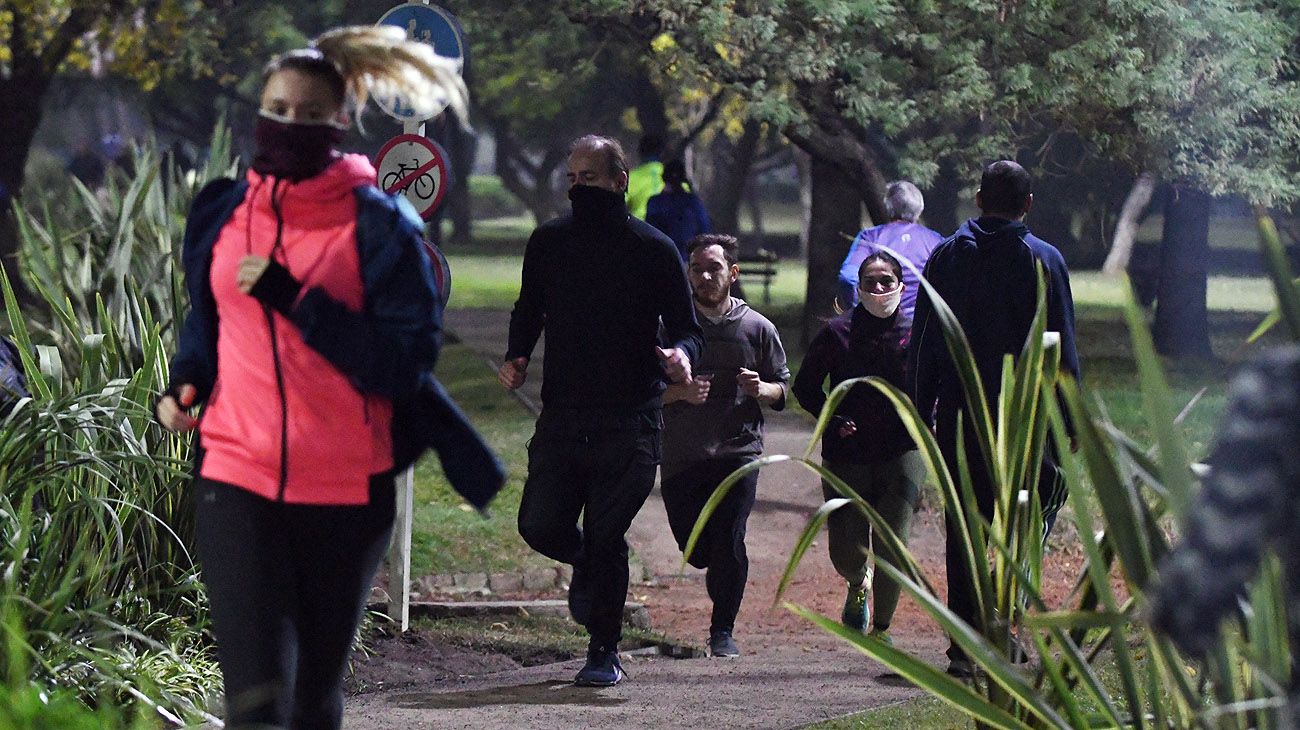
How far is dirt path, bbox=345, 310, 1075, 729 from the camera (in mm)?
6023

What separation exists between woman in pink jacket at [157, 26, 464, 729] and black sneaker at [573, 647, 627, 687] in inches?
107

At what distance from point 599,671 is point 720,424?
126 cm

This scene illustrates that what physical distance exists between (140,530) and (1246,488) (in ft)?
14.7

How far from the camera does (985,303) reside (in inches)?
261

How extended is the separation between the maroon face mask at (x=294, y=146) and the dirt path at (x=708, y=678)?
2387 mm

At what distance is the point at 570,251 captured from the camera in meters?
6.58

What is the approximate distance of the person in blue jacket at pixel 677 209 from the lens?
13.8 meters

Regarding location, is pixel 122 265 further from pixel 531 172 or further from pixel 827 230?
pixel 531 172

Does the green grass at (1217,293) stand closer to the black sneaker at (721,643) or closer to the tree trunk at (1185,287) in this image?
the tree trunk at (1185,287)

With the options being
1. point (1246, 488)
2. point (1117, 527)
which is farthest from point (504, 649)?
point (1246, 488)

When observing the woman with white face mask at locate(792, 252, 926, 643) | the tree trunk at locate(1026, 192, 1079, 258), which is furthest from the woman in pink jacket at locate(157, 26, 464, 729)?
the tree trunk at locate(1026, 192, 1079, 258)

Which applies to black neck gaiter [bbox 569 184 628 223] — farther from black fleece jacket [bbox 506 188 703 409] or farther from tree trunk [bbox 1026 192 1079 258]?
tree trunk [bbox 1026 192 1079 258]

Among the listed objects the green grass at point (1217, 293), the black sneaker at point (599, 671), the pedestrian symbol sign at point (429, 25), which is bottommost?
the green grass at point (1217, 293)

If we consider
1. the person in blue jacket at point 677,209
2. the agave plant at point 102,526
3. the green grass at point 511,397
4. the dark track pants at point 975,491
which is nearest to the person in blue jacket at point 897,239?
Answer: the green grass at point 511,397
